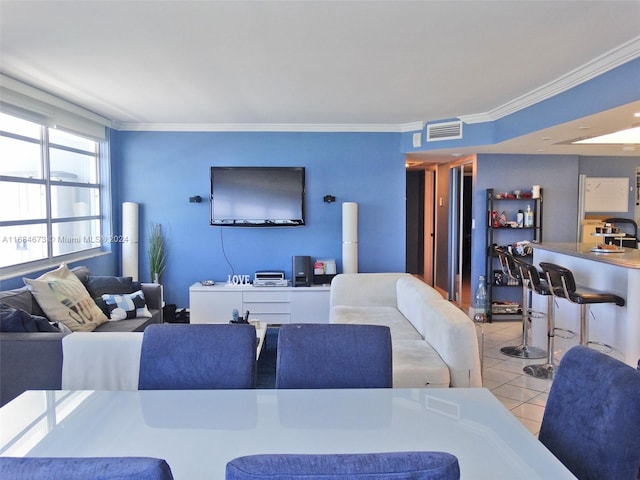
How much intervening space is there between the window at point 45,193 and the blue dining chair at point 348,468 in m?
3.97

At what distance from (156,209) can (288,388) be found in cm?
455

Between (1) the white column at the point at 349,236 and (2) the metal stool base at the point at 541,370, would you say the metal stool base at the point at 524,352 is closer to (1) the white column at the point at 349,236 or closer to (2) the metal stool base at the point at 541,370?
(2) the metal stool base at the point at 541,370

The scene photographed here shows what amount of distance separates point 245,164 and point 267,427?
479cm

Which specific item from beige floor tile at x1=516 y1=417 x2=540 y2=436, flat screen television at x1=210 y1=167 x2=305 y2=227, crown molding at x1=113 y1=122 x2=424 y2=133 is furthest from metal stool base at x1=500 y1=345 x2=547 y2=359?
flat screen television at x1=210 y1=167 x2=305 y2=227

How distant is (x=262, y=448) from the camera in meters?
1.37

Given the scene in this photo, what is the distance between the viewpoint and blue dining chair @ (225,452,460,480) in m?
0.82

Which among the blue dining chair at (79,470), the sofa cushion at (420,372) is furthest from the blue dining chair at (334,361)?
the blue dining chair at (79,470)

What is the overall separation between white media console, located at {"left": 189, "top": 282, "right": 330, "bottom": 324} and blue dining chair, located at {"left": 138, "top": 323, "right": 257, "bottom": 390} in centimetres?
A: 359

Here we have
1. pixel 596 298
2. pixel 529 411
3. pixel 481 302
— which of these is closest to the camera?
pixel 529 411

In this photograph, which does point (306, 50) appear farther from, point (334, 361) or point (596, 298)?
point (596, 298)

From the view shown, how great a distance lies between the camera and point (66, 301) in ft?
12.4

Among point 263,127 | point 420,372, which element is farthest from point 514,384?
point 263,127

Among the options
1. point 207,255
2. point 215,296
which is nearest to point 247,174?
point 207,255

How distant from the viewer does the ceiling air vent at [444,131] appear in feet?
18.0
